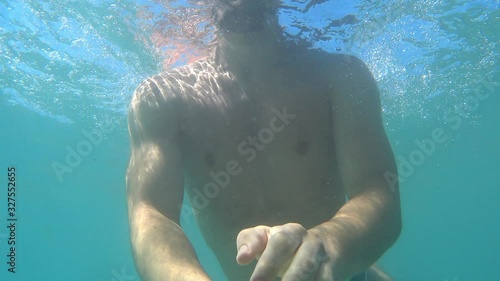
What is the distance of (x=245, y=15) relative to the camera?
4.09 metres

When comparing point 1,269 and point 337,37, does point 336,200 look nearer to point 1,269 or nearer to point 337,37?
point 337,37

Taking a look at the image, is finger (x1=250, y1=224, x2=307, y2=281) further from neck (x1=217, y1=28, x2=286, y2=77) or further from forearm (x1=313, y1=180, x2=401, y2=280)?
neck (x1=217, y1=28, x2=286, y2=77)

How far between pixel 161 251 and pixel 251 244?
82 centimetres

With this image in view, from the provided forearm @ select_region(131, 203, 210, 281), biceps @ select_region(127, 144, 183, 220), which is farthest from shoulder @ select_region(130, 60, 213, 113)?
forearm @ select_region(131, 203, 210, 281)

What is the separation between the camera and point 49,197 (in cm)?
5366

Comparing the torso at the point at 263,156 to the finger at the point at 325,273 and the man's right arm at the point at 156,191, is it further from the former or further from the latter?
the finger at the point at 325,273

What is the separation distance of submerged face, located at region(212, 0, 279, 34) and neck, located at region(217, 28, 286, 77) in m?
0.08

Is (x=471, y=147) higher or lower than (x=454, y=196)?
higher

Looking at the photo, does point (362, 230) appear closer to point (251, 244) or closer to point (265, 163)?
point (251, 244)

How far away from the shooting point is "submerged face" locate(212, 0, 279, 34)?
3908 mm

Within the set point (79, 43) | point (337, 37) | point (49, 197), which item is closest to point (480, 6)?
point (337, 37)

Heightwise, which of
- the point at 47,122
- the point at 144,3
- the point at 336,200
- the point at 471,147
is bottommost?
the point at 471,147

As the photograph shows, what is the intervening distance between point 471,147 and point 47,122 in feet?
132

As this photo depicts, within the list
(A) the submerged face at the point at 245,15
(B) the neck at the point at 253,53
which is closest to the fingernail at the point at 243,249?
(B) the neck at the point at 253,53
